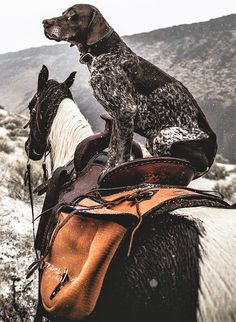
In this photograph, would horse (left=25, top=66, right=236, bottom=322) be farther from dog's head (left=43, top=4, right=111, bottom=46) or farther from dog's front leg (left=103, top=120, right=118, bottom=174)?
dog's head (left=43, top=4, right=111, bottom=46)

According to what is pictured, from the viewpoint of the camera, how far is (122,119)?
99.5 inches

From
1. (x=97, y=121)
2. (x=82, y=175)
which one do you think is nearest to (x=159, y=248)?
(x=82, y=175)

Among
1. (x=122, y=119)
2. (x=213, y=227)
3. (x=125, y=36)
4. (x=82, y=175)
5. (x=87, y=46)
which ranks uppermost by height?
(x=87, y=46)

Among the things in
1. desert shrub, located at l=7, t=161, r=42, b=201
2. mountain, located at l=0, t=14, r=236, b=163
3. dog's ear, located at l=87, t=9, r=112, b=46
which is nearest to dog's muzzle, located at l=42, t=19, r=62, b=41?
dog's ear, located at l=87, t=9, r=112, b=46

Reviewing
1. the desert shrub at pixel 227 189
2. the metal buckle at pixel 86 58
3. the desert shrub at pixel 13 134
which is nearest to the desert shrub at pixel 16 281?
the metal buckle at pixel 86 58

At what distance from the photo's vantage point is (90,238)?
6.81 ft

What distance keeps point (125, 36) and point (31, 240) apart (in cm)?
4063

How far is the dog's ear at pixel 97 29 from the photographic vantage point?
2.64m

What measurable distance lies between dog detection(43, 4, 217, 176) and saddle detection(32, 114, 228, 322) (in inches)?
11.9

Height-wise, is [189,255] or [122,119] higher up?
[122,119]

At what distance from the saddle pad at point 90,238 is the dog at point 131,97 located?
1.43ft

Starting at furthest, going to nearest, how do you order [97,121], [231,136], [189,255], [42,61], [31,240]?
[42,61] → [97,121] → [231,136] → [31,240] → [189,255]

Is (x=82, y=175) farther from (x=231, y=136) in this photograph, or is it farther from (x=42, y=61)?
(x=42, y=61)

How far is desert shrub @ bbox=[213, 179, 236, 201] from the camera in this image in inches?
391
